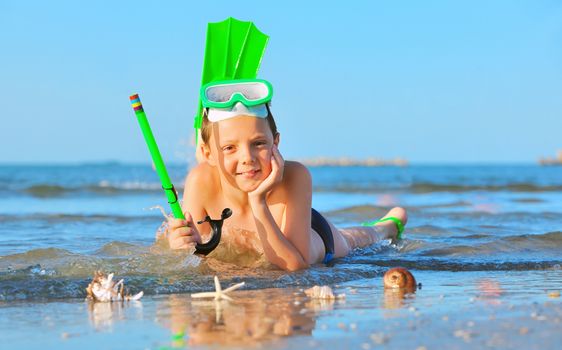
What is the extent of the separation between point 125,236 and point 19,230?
137cm

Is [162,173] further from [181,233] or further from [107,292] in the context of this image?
[107,292]

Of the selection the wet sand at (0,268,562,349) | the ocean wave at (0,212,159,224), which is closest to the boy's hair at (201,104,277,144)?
the wet sand at (0,268,562,349)

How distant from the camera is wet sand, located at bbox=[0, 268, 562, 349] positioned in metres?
2.68

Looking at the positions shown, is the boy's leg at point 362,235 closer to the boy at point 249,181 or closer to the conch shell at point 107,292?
the boy at point 249,181

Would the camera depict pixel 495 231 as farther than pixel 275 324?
Yes

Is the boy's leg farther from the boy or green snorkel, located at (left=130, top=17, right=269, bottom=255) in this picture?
green snorkel, located at (left=130, top=17, right=269, bottom=255)

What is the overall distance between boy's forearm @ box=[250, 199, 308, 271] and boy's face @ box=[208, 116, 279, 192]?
0.53 feet

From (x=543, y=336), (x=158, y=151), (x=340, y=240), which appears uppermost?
(x=158, y=151)

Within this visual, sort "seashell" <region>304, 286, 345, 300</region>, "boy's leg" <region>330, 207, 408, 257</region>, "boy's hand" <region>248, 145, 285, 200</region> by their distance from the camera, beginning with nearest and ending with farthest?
"seashell" <region>304, 286, 345, 300</region> → "boy's hand" <region>248, 145, 285, 200</region> → "boy's leg" <region>330, 207, 408, 257</region>

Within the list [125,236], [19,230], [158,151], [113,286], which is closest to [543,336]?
[113,286]

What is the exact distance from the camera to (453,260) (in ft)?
18.5

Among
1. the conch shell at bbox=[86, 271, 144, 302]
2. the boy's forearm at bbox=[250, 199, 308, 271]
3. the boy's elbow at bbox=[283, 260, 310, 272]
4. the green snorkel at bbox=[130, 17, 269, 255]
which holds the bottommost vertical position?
the conch shell at bbox=[86, 271, 144, 302]

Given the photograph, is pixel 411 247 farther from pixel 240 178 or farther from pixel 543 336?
pixel 543 336

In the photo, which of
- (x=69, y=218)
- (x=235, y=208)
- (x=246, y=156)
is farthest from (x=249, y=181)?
(x=69, y=218)
